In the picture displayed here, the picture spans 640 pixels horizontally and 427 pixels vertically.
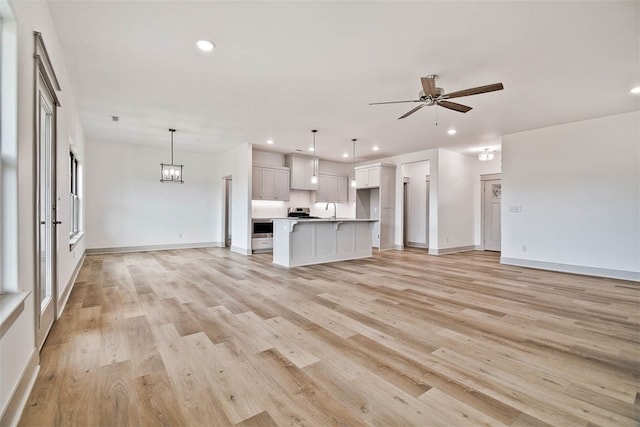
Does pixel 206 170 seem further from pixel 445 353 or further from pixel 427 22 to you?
pixel 445 353

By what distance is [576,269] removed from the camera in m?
5.34

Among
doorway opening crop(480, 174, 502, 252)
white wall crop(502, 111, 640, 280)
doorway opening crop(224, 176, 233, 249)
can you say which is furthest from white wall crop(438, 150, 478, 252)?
doorway opening crop(224, 176, 233, 249)

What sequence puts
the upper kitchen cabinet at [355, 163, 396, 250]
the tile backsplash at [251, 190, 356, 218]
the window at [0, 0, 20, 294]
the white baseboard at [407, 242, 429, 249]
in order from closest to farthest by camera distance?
1. the window at [0, 0, 20, 294]
2. the tile backsplash at [251, 190, 356, 218]
3. the upper kitchen cabinet at [355, 163, 396, 250]
4. the white baseboard at [407, 242, 429, 249]

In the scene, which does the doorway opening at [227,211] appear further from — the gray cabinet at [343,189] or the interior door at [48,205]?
the interior door at [48,205]

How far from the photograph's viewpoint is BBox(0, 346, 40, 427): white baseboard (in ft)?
4.58

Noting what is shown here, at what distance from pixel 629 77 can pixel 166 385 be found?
19.4ft

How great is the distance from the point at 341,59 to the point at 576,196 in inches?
207

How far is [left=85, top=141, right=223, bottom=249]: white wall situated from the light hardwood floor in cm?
366

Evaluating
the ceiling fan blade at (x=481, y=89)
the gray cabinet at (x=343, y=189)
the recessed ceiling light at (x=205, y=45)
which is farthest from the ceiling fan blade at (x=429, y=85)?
the gray cabinet at (x=343, y=189)

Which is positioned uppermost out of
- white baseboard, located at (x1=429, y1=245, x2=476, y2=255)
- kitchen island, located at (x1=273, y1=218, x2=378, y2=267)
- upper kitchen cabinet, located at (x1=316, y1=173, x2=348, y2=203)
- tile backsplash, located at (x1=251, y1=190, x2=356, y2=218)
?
upper kitchen cabinet, located at (x1=316, y1=173, x2=348, y2=203)

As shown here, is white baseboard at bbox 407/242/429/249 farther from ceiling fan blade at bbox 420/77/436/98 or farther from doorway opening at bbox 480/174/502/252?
ceiling fan blade at bbox 420/77/436/98

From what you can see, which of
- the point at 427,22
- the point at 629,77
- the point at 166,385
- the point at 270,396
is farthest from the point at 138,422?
the point at 629,77

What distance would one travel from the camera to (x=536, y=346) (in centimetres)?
242

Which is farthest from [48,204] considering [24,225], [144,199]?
[144,199]
